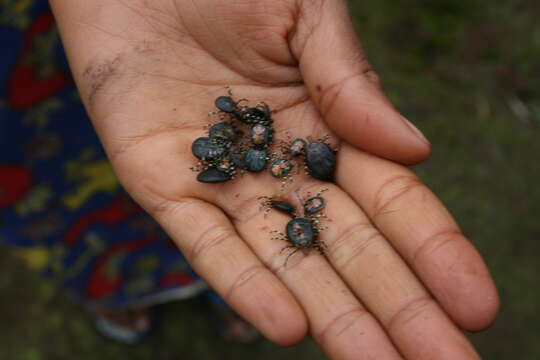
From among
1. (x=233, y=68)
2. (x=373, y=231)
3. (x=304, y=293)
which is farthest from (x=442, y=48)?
(x=304, y=293)

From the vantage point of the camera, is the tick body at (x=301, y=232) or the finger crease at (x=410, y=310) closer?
the finger crease at (x=410, y=310)

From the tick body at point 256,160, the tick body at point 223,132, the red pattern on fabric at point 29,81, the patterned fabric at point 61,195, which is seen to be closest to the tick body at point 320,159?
the tick body at point 256,160

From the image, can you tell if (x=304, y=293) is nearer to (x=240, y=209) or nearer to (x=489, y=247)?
(x=240, y=209)

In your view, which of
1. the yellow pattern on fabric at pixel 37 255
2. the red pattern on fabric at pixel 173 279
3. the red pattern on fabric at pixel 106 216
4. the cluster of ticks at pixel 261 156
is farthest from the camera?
the red pattern on fabric at pixel 173 279

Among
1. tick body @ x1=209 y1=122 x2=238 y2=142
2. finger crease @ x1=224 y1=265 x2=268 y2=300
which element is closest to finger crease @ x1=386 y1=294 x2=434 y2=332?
finger crease @ x1=224 y1=265 x2=268 y2=300

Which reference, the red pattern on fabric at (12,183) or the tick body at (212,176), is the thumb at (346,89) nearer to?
the tick body at (212,176)

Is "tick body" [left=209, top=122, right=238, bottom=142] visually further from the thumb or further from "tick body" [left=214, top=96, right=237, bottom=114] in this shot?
the thumb

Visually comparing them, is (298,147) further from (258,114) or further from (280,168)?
(258,114)

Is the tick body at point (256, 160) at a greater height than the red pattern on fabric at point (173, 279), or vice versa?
the tick body at point (256, 160)
